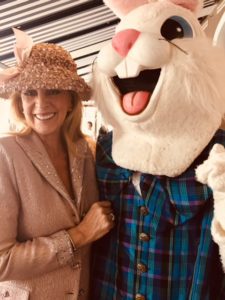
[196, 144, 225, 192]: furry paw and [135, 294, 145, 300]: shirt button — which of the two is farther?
[135, 294, 145, 300]: shirt button

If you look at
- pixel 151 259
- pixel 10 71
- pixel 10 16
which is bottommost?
pixel 151 259

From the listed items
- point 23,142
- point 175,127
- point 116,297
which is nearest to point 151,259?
point 116,297

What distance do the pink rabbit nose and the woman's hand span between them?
473 millimetres

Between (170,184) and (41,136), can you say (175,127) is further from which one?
(41,136)

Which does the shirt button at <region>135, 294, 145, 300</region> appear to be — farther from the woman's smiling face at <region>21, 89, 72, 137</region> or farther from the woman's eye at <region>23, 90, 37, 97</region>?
the woman's eye at <region>23, 90, 37, 97</region>

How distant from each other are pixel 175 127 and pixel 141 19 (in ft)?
0.99

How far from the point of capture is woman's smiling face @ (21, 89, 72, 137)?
40.8 inches

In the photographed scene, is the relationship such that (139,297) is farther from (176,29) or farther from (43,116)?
(176,29)

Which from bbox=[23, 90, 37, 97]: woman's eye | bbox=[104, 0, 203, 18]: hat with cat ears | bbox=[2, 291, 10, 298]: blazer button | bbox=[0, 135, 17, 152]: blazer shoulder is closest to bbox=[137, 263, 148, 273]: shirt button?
bbox=[2, 291, 10, 298]: blazer button

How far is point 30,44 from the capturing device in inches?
40.5

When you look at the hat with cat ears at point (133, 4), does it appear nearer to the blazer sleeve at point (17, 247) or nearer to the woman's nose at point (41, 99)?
the woman's nose at point (41, 99)

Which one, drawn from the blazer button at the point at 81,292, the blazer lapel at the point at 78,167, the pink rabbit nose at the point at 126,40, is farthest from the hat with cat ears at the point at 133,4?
the blazer button at the point at 81,292

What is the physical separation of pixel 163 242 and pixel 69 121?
54 centimetres

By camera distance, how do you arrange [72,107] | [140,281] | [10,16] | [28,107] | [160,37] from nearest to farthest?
[160,37] < [140,281] < [28,107] < [72,107] < [10,16]
